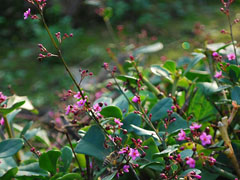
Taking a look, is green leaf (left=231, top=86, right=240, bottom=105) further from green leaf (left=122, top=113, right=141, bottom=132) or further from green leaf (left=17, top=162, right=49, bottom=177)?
green leaf (left=17, top=162, right=49, bottom=177)

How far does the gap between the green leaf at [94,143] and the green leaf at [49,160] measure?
0.39ft

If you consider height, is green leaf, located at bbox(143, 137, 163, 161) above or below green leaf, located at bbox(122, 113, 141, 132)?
below

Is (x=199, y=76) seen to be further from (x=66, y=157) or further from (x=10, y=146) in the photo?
(x=10, y=146)

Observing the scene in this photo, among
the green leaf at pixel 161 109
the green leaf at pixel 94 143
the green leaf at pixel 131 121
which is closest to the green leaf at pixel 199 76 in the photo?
the green leaf at pixel 161 109

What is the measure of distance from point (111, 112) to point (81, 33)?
3.62 meters

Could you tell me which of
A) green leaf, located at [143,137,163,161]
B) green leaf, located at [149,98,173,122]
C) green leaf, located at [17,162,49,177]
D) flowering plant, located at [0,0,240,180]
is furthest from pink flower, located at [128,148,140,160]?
green leaf, located at [17,162,49,177]

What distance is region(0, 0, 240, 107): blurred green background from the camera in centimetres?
336

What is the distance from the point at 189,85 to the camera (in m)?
1.17

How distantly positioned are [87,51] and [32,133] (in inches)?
111

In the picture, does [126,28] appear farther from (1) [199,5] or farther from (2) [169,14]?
(1) [199,5]

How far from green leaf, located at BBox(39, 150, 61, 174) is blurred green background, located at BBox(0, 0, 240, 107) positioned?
1981mm

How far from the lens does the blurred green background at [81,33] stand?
3355 mm

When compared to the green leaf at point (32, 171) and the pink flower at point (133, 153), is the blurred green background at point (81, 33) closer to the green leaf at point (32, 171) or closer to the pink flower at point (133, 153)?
the green leaf at point (32, 171)

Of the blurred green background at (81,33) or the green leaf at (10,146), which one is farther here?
the blurred green background at (81,33)
